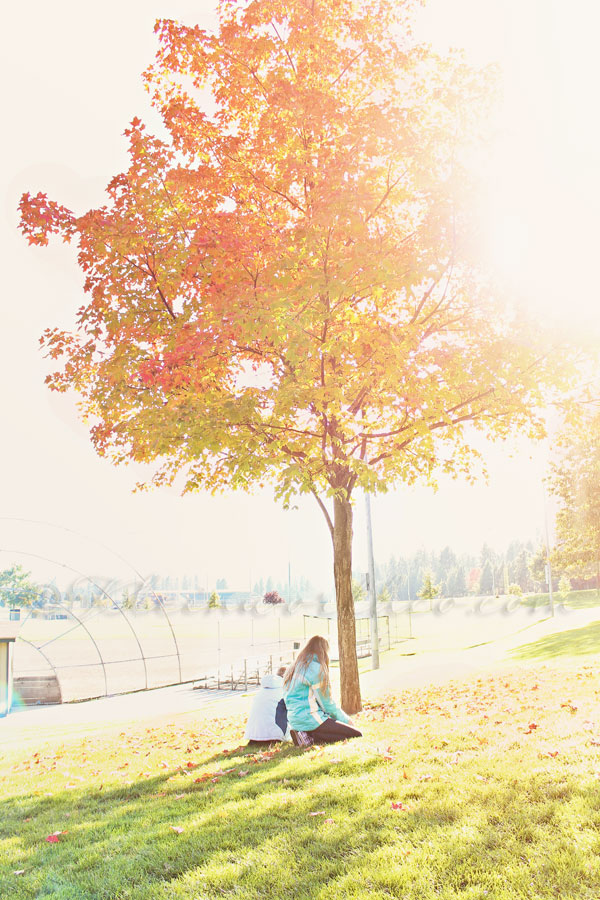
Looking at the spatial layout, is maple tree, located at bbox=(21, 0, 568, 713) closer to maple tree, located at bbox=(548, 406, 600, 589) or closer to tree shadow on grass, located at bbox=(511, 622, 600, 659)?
tree shadow on grass, located at bbox=(511, 622, 600, 659)

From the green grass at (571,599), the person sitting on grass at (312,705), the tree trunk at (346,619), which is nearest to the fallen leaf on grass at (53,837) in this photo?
the person sitting on grass at (312,705)

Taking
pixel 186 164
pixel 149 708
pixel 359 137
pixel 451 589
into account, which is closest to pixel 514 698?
pixel 359 137

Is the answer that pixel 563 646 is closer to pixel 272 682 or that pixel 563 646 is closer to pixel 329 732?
pixel 272 682

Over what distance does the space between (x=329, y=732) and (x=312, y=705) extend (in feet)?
1.19

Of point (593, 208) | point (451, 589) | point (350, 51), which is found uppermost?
point (350, 51)

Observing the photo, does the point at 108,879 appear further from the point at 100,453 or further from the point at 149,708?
the point at 149,708

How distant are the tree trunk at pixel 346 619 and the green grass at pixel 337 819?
2309 mm

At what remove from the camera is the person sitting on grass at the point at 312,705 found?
6.97 meters

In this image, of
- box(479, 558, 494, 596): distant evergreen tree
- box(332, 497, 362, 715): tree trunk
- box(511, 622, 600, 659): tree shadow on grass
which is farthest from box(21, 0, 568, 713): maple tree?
box(479, 558, 494, 596): distant evergreen tree

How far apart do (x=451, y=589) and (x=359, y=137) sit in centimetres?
16118

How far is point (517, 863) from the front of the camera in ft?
11.9

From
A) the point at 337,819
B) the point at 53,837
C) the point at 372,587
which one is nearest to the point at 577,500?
the point at 372,587

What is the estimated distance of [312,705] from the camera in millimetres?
7070

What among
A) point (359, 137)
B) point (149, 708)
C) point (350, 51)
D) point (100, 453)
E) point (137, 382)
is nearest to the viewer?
point (359, 137)
